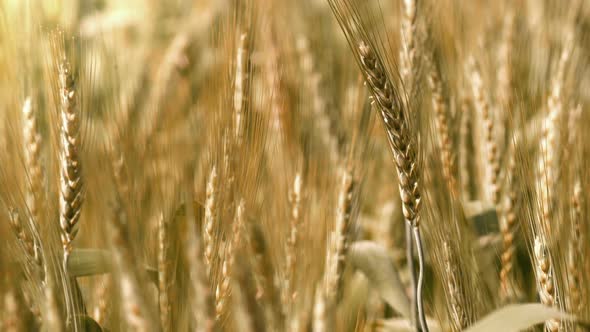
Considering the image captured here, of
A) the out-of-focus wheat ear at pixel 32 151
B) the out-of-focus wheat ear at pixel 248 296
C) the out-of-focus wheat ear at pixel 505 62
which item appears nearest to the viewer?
the out-of-focus wheat ear at pixel 248 296

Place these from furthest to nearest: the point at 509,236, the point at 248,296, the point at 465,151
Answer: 1. the point at 465,151
2. the point at 509,236
3. the point at 248,296

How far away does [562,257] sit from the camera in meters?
0.55

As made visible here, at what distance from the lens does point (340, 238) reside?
24.3 inches

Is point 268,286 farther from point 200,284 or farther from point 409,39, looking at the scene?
point 409,39

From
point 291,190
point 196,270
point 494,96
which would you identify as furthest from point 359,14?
point 494,96

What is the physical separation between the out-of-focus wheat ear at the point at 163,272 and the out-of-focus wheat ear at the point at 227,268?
4 centimetres

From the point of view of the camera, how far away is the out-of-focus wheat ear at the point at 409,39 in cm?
66

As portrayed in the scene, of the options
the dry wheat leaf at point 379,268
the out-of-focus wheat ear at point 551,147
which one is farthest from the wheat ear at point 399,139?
the dry wheat leaf at point 379,268

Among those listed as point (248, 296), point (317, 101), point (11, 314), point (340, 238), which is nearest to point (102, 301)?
point (11, 314)

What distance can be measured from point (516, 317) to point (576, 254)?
0.44 feet

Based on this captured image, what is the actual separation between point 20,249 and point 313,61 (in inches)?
22.6

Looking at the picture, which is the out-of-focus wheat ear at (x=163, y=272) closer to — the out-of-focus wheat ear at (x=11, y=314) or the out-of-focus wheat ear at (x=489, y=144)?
the out-of-focus wheat ear at (x=11, y=314)

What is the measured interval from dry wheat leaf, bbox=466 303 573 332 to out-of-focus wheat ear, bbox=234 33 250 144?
236 millimetres

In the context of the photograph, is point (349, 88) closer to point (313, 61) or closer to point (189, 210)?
point (313, 61)
